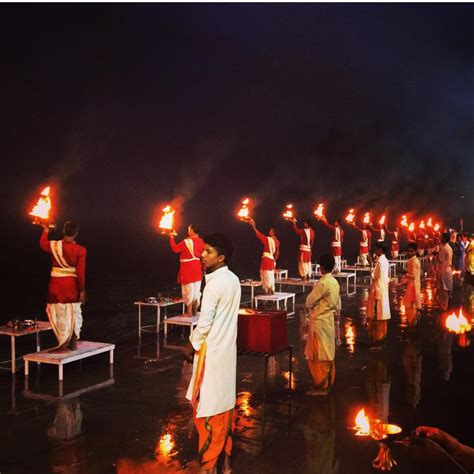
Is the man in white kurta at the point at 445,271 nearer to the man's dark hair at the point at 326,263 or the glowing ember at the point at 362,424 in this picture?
the man's dark hair at the point at 326,263

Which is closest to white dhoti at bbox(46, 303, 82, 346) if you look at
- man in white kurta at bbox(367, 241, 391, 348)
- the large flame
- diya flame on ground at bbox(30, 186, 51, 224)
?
diya flame on ground at bbox(30, 186, 51, 224)

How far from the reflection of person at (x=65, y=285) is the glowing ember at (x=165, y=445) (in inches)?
125

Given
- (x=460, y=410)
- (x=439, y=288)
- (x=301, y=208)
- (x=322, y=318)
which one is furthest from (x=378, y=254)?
(x=301, y=208)

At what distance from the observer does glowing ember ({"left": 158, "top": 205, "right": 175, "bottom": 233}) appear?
34.5 ft

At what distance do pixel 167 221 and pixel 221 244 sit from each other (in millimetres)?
6198

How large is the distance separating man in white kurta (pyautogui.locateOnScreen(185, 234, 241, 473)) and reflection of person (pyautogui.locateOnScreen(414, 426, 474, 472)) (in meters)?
1.72

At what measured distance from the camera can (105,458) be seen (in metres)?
4.86

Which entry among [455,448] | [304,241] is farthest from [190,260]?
[455,448]

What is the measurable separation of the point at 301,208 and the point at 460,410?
48427mm

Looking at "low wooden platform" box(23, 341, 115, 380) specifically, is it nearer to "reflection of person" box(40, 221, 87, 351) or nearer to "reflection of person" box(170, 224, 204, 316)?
"reflection of person" box(40, 221, 87, 351)

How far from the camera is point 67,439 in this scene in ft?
17.4

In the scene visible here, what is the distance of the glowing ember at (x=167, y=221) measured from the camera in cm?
1052

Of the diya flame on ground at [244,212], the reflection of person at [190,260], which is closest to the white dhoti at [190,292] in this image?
the reflection of person at [190,260]

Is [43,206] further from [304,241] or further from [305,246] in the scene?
[305,246]
